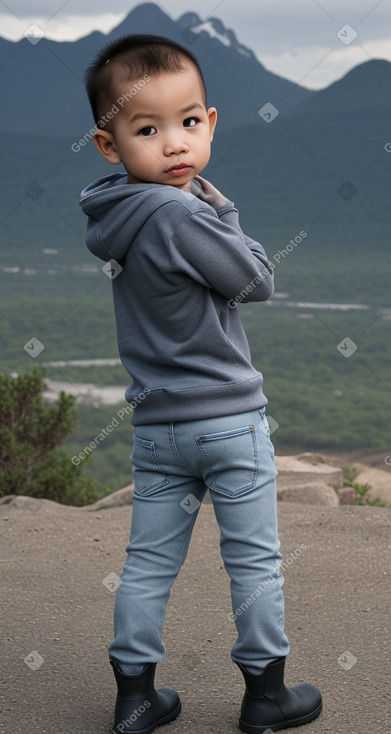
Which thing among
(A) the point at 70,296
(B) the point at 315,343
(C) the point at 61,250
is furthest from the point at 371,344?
(C) the point at 61,250

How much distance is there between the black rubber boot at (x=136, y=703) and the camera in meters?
1.86

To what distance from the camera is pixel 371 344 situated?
46.3 ft

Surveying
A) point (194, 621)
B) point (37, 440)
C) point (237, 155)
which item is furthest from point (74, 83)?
point (194, 621)

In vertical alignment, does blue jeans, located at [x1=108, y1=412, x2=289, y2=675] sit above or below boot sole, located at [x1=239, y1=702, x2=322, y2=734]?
above

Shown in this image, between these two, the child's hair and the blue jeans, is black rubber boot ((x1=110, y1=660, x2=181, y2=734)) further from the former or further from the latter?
the child's hair

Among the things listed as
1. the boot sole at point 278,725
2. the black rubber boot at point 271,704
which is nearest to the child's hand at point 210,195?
the black rubber boot at point 271,704

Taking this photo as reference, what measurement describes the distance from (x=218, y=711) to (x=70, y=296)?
47.0 ft

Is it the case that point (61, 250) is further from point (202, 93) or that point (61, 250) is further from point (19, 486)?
point (202, 93)

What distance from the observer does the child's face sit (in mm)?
1688

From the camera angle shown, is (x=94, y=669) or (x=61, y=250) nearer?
(x=94, y=669)

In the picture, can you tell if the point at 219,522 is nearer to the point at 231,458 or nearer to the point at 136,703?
the point at 231,458

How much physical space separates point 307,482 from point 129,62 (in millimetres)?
2739

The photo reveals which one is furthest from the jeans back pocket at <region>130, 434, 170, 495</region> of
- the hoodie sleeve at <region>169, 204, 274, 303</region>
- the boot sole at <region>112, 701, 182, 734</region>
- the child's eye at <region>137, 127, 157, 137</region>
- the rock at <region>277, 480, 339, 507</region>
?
the rock at <region>277, 480, 339, 507</region>

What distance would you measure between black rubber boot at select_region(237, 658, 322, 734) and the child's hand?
3.24ft
